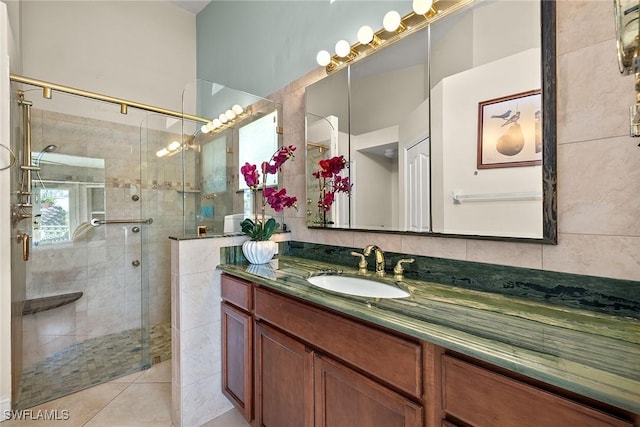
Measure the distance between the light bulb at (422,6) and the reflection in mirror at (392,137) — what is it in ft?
0.27

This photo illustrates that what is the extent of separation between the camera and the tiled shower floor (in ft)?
6.28

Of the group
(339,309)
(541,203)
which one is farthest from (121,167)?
(541,203)

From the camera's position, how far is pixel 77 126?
2.51 meters

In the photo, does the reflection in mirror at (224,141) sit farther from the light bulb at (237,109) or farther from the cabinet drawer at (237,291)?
the cabinet drawer at (237,291)

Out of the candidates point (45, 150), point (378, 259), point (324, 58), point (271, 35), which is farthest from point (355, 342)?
point (45, 150)

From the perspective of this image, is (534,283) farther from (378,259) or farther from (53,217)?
(53,217)

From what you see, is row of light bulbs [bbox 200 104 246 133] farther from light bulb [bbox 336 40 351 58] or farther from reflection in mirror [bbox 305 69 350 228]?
light bulb [bbox 336 40 351 58]

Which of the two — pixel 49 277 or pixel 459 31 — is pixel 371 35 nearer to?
pixel 459 31

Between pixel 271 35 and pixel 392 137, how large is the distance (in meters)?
1.45

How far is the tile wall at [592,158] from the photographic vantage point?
0.85m

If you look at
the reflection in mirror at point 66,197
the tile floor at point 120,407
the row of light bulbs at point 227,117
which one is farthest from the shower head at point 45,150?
the tile floor at point 120,407

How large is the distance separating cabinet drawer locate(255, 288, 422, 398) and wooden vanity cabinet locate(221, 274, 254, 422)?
215 millimetres

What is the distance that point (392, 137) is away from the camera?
149 cm

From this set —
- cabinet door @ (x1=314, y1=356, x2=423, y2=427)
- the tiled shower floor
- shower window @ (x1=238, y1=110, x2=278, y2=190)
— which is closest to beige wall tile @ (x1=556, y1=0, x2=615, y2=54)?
cabinet door @ (x1=314, y1=356, x2=423, y2=427)
